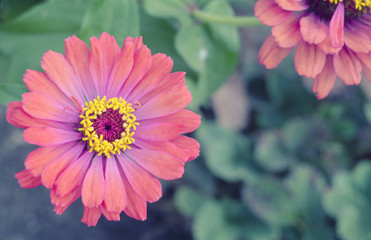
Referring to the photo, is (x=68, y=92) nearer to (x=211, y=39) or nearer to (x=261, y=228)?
(x=211, y=39)

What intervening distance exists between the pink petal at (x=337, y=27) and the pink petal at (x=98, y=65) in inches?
23.8

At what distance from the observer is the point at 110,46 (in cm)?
103

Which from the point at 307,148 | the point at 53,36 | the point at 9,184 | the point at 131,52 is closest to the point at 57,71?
the point at 131,52

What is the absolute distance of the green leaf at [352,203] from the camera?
1748mm

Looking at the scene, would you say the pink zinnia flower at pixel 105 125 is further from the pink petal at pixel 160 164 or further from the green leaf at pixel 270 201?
the green leaf at pixel 270 201

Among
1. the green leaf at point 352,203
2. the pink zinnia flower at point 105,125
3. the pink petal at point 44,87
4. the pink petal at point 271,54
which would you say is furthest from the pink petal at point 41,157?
the green leaf at point 352,203

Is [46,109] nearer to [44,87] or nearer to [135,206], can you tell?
[44,87]

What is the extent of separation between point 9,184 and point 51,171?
109 cm

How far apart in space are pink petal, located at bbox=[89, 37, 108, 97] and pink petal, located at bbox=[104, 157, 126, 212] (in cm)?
20

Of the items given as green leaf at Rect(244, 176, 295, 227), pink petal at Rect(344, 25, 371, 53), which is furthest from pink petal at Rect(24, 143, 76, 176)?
green leaf at Rect(244, 176, 295, 227)

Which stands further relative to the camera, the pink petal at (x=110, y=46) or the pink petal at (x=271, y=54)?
the pink petal at (x=271, y=54)

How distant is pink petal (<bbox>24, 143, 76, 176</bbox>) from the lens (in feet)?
2.93

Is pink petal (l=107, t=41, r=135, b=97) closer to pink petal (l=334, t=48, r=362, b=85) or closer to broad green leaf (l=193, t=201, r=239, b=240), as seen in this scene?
pink petal (l=334, t=48, r=362, b=85)

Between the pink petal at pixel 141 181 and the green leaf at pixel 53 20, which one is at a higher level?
the green leaf at pixel 53 20
